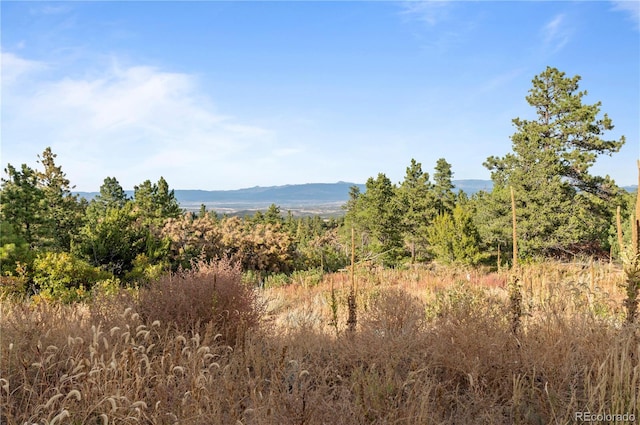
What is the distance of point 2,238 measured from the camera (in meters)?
9.92

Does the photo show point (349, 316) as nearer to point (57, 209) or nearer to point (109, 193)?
point (57, 209)

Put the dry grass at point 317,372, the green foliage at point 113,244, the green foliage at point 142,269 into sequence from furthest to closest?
1. the green foliage at point 113,244
2. the green foliage at point 142,269
3. the dry grass at point 317,372

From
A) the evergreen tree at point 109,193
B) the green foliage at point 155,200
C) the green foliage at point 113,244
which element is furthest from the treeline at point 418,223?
the evergreen tree at point 109,193

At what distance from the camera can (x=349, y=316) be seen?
18.5ft

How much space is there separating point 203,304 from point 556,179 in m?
18.7

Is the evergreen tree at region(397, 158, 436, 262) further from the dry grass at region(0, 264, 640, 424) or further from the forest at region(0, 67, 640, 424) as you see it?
the dry grass at region(0, 264, 640, 424)

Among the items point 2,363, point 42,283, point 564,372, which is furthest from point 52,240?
point 564,372

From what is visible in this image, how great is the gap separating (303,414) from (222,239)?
57.1 ft

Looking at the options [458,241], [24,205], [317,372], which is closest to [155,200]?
[24,205]

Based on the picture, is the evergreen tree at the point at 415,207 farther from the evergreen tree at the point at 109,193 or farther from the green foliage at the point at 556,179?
the evergreen tree at the point at 109,193

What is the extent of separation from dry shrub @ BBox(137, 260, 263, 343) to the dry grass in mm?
99

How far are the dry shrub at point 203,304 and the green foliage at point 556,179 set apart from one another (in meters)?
17.0

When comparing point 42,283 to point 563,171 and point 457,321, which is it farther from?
point 563,171

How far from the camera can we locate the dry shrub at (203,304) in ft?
15.9
